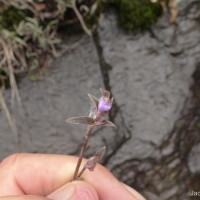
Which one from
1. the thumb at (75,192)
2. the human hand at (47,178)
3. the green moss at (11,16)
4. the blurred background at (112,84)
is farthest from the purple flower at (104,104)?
the green moss at (11,16)

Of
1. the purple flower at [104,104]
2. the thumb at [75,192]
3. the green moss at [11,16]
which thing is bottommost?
the thumb at [75,192]

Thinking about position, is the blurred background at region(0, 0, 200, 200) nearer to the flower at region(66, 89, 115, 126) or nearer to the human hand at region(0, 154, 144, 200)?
the human hand at region(0, 154, 144, 200)

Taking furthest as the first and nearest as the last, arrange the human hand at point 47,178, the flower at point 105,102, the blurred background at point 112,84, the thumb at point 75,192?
the blurred background at point 112,84 < the human hand at point 47,178 < the thumb at point 75,192 < the flower at point 105,102

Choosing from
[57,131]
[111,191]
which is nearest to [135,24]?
[57,131]

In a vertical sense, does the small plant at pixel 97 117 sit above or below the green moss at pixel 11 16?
below

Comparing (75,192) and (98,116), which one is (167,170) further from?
(98,116)

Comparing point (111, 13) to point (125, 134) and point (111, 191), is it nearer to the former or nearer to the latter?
point (125, 134)

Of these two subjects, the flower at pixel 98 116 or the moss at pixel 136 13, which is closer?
the flower at pixel 98 116

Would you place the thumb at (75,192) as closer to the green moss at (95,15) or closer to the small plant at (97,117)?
the small plant at (97,117)
